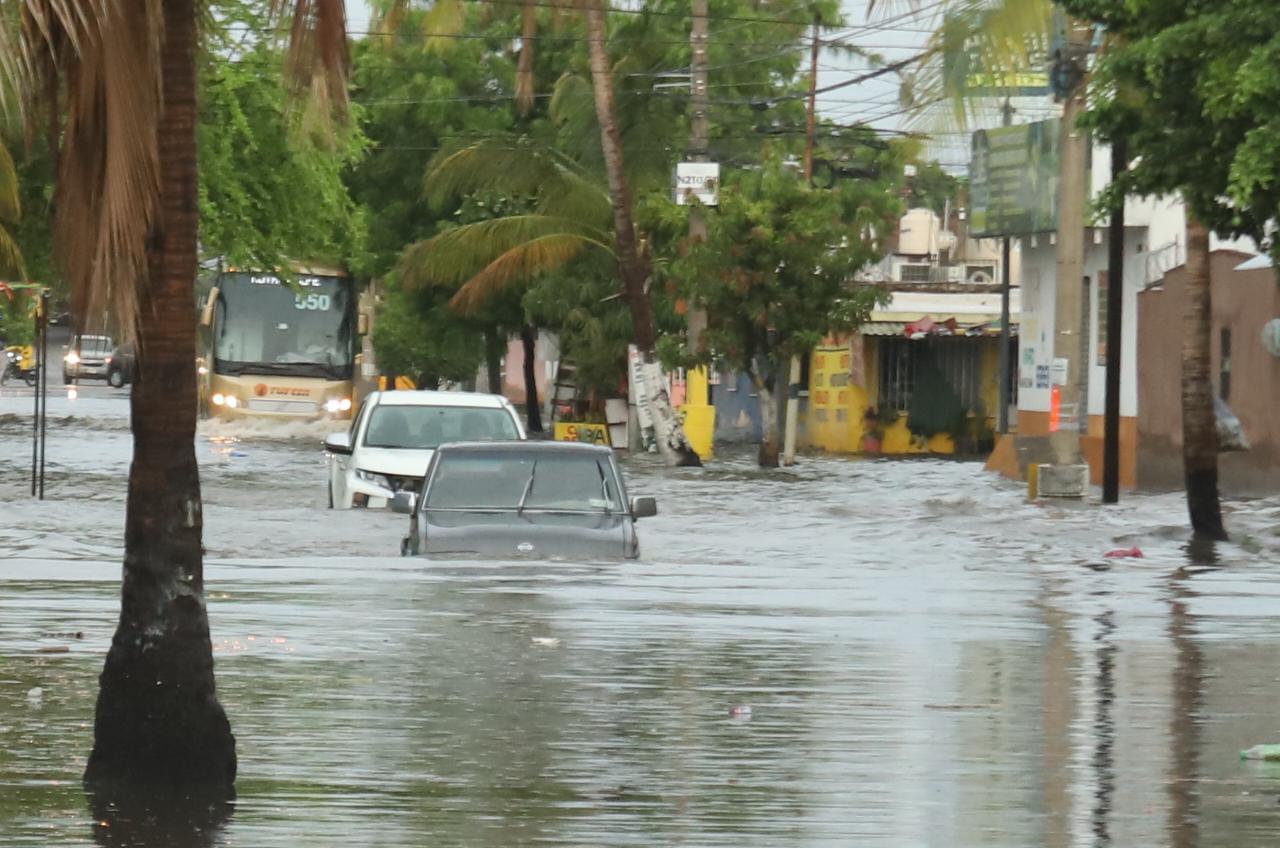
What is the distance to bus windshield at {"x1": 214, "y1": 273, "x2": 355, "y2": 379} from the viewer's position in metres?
51.0

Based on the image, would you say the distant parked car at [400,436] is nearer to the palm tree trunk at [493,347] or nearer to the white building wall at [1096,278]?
the white building wall at [1096,278]

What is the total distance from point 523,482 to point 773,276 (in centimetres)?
2200

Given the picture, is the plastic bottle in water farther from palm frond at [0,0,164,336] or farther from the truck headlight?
the truck headlight

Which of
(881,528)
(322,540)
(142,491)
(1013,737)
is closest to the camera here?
(142,491)

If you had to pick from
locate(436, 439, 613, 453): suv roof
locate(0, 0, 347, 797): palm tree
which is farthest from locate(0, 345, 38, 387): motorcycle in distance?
locate(0, 0, 347, 797): palm tree

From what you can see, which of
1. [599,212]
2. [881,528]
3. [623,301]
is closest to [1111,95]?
[881,528]

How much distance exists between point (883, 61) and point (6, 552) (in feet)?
97.3

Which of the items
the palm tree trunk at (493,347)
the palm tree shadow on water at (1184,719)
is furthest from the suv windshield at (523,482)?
the palm tree trunk at (493,347)

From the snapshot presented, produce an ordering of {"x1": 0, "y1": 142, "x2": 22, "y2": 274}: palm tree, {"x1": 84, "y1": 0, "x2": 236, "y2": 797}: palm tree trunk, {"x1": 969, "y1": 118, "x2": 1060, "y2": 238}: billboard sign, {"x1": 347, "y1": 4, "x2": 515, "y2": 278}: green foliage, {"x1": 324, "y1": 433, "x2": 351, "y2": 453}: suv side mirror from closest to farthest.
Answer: {"x1": 84, "y1": 0, "x2": 236, "y2": 797}: palm tree trunk → {"x1": 324, "y1": 433, "x2": 351, "y2": 453}: suv side mirror → {"x1": 0, "y1": 142, "x2": 22, "y2": 274}: palm tree → {"x1": 969, "y1": 118, "x2": 1060, "y2": 238}: billboard sign → {"x1": 347, "y1": 4, "x2": 515, "y2": 278}: green foliage

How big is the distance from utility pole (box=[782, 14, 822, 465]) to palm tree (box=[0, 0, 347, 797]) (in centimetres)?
3005

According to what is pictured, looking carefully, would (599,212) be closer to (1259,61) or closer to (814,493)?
(814,493)

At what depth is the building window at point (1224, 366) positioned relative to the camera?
33500 millimetres

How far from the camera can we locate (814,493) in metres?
34.7

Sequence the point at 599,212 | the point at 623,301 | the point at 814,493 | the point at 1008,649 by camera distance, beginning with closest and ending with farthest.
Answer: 1. the point at 1008,649
2. the point at 814,493
3. the point at 599,212
4. the point at 623,301
